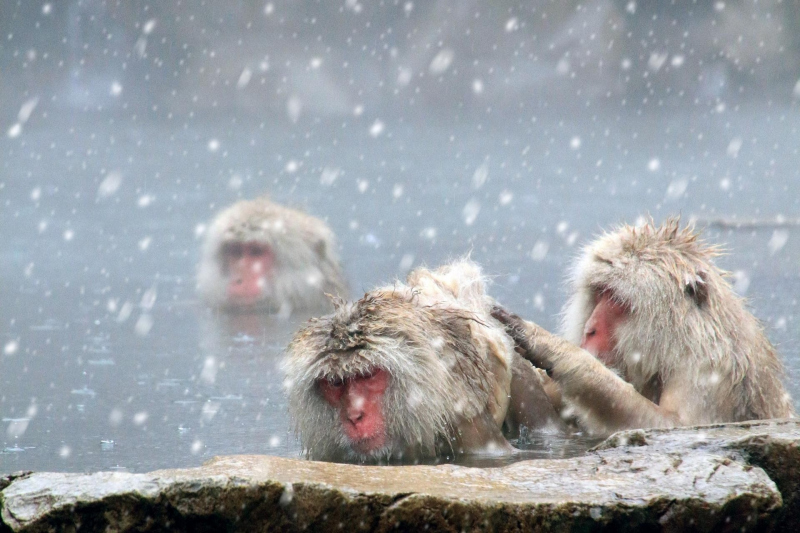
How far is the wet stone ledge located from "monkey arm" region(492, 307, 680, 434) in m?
0.99

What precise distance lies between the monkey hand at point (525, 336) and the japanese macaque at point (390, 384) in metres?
0.23

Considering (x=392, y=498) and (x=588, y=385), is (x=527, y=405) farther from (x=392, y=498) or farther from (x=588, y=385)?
(x=392, y=498)

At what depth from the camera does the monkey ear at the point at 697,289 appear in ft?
11.0

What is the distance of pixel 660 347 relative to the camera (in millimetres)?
3334

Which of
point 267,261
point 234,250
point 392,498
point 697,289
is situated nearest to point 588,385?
point 697,289

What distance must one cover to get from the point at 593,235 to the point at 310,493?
2238 millimetres

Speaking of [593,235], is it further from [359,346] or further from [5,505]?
[5,505]

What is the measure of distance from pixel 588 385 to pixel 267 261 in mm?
5080

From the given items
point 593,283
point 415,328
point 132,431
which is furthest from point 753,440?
point 132,431

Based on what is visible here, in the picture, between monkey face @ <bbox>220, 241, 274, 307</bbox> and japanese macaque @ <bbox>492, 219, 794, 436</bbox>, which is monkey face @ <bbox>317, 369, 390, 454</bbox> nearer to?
japanese macaque @ <bbox>492, 219, 794, 436</bbox>

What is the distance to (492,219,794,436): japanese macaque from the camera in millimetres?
3176

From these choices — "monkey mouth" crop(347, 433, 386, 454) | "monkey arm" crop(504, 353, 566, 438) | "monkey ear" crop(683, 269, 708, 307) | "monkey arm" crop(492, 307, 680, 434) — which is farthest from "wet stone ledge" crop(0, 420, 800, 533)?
"monkey ear" crop(683, 269, 708, 307)

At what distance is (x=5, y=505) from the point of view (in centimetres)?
181

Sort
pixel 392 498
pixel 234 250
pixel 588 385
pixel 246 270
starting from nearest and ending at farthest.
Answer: pixel 392 498, pixel 588 385, pixel 246 270, pixel 234 250
